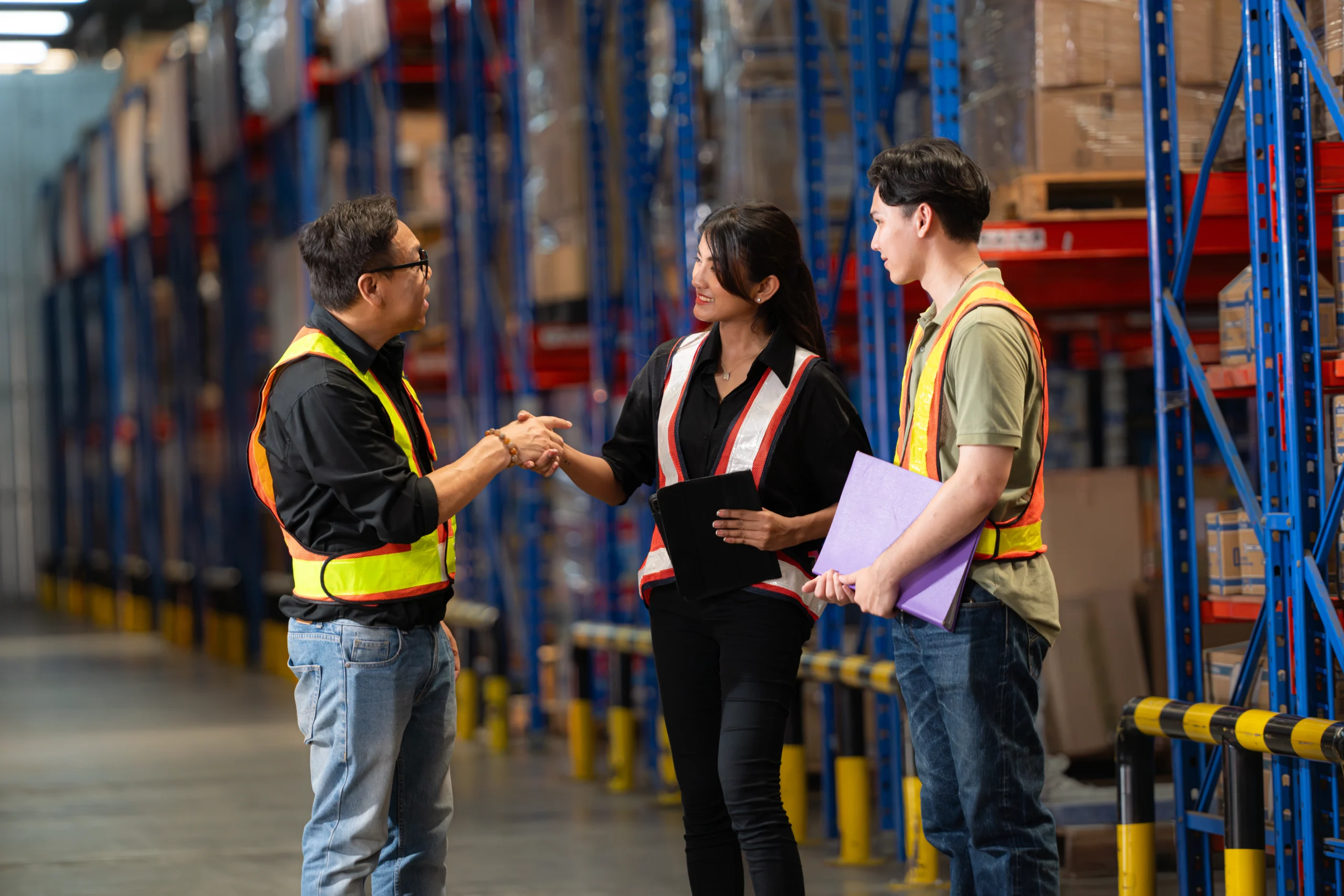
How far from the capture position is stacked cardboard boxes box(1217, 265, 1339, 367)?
4.34 metres

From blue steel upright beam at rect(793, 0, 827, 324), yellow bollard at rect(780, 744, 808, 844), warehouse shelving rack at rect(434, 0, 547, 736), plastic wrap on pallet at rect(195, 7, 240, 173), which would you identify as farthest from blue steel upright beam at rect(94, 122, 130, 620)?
yellow bollard at rect(780, 744, 808, 844)

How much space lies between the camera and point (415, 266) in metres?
3.58

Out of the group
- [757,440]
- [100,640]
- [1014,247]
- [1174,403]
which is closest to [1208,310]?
[1014,247]

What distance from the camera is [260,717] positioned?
11.2 meters

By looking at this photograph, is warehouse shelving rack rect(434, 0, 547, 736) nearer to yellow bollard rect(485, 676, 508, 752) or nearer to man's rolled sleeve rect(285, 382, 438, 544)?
yellow bollard rect(485, 676, 508, 752)

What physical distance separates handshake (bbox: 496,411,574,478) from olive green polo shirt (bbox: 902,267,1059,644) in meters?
0.92

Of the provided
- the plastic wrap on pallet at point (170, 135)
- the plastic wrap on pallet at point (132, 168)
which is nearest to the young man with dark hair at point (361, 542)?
the plastic wrap on pallet at point (170, 135)

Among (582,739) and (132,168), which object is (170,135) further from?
(582,739)

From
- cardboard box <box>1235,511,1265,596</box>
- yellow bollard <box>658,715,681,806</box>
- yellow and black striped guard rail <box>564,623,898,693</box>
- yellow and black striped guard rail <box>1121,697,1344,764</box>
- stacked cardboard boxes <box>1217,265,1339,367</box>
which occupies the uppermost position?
stacked cardboard boxes <box>1217,265,1339,367</box>

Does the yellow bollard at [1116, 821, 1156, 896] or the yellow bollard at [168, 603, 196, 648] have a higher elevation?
the yellow bollard at [1116, 821, 1156, 896]

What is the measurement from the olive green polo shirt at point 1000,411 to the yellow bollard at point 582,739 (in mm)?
5127

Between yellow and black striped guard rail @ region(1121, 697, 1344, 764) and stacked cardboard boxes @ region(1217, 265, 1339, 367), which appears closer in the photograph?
yellow and black striped guard rail @ region(1121, 697, 1344, 764)

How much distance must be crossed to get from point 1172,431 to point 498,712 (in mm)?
5511

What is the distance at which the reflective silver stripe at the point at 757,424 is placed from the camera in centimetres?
362
